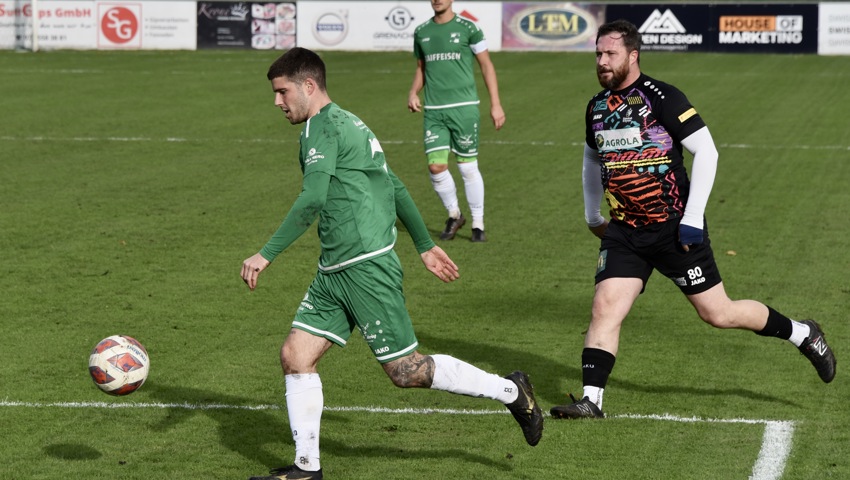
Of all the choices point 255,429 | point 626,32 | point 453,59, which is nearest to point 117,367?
point 255,429

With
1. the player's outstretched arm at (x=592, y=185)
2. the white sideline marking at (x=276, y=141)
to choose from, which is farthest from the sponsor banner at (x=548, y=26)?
the player's outstretched arm at (x=592, y=185)

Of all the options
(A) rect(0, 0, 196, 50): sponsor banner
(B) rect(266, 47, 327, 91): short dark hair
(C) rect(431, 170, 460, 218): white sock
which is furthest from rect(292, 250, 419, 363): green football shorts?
(A) rect(0, 0, 196, 50): sponsor banner

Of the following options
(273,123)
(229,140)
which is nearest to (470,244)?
(229,140)

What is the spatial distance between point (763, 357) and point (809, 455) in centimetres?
220

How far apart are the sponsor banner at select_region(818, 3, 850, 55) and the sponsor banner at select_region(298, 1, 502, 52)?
9.35 m

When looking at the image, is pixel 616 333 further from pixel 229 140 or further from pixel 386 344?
pixel 229 140

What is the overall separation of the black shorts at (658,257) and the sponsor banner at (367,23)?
106 ft

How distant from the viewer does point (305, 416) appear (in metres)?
6.30

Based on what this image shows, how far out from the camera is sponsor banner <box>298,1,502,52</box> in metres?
39.3

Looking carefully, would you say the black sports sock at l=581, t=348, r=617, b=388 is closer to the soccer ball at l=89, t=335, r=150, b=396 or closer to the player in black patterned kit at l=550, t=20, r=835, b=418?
the player in black patterned kit at l=550, t=20, r=835, b=418

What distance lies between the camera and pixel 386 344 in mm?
6387

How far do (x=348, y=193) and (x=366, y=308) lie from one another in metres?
0.56

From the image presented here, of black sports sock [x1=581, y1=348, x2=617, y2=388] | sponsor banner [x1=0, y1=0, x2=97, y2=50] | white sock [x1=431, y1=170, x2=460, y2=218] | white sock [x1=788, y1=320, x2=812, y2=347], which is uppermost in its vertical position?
sponsor banner [x1=0, y1=0, x2=97, y2=50]

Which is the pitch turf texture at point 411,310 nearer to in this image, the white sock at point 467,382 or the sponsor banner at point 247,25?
the white sock at point 467,382
